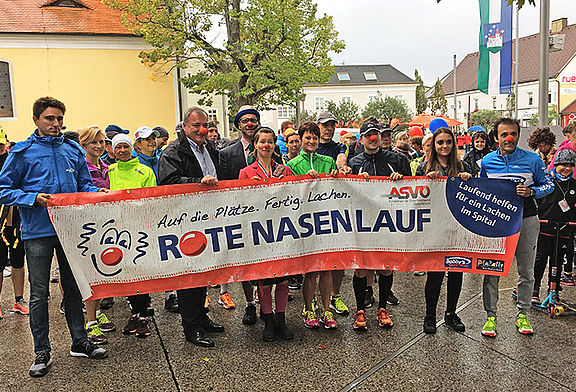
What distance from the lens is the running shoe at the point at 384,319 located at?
473 cm

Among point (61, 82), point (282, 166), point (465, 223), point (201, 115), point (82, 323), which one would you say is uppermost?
point (61, 82)

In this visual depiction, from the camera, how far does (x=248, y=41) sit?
1925cm

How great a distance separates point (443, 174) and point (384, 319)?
157 cm

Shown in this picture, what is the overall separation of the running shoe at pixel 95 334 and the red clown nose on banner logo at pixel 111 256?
2.79 feet

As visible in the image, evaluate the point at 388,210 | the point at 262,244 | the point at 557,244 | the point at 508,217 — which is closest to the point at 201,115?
the point at 262,244

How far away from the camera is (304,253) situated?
4559mm

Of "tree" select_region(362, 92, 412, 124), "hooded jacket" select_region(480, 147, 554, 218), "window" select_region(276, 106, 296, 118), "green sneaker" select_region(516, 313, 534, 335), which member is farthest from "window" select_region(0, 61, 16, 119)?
"tree" select_region(362, 92, 412, 124)

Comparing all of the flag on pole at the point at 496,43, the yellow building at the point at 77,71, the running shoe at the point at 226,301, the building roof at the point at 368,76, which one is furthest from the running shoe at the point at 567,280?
the building roof at the point at 368,76

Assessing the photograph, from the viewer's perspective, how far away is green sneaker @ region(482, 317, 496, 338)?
444cm

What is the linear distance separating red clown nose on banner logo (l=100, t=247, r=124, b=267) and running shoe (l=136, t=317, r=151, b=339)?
0.84 meters

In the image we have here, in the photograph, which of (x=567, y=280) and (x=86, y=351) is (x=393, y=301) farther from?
(x=86, y=351)

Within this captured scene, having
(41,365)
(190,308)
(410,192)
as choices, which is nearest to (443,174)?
(410,192)

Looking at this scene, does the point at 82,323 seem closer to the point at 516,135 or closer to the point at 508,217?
the point at 508,217

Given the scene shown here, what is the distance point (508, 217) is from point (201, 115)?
3100 mm
